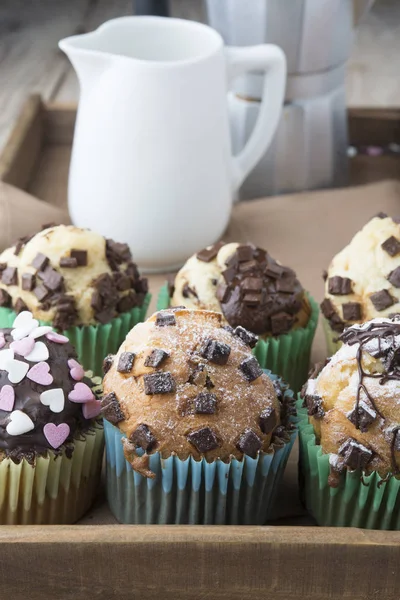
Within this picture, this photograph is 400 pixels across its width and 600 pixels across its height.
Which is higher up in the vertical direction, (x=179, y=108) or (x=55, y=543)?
(x=179, y=108)

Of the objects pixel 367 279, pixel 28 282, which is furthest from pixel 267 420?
pixel 28 282

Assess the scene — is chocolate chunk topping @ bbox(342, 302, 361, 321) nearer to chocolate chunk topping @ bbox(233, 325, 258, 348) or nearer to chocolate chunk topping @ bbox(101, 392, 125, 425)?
chocolate chunk topping @ bbox(233, 325, 258, 348)

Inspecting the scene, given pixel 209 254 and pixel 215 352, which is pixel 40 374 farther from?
pixel 209 254

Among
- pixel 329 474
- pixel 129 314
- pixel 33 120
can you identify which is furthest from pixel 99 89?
pixel 329 474

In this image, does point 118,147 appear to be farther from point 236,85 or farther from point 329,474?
point 329,474

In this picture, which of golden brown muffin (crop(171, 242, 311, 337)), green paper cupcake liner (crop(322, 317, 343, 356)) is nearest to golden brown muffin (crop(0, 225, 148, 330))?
golden brown muffin (crop(171, 242, 311, 337))

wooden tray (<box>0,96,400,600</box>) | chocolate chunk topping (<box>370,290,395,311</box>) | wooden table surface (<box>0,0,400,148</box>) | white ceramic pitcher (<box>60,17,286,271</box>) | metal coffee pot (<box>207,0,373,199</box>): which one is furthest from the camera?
wooden table surface (<box>0,0,400,148</box>)

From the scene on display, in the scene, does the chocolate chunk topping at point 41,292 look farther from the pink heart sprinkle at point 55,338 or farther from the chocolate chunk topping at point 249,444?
the chocolate chunk topping at point 249,444
